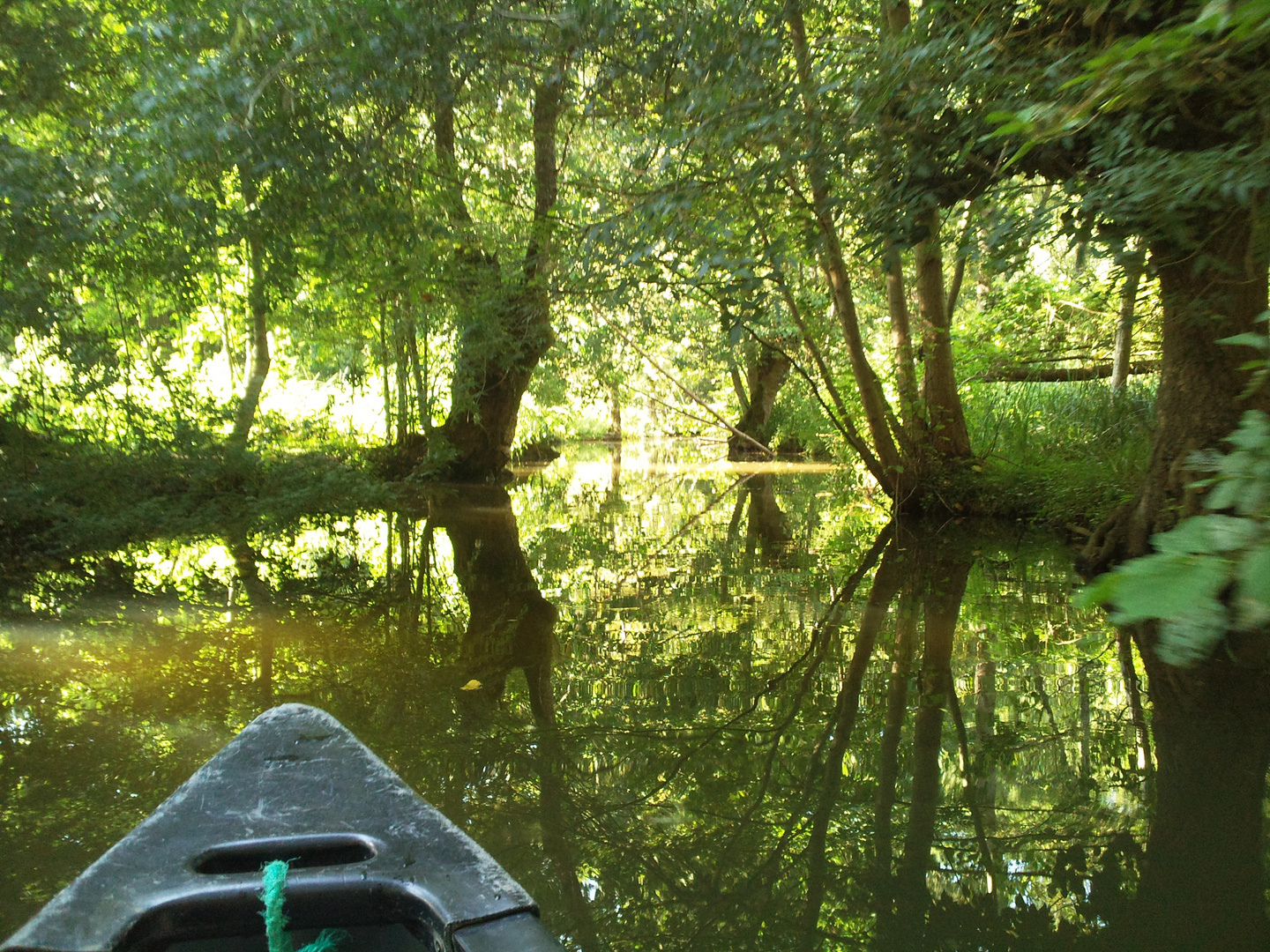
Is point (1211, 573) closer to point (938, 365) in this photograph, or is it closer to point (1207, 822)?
point (1207, 822)

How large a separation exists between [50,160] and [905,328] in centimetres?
779

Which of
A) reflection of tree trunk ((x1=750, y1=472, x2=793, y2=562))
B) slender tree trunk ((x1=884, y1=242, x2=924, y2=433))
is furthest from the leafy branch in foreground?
slender tree trunk ((x1=884, y1=242, x2=924, y2=433))

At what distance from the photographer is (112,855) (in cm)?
175

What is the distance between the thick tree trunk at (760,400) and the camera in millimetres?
23125

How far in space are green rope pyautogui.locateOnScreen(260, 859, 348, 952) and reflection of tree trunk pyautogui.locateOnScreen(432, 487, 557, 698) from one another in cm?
263

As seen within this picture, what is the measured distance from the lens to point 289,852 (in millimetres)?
1830

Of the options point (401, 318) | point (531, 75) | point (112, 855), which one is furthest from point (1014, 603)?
point (401, 318)

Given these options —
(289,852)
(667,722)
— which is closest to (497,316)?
(667,722)

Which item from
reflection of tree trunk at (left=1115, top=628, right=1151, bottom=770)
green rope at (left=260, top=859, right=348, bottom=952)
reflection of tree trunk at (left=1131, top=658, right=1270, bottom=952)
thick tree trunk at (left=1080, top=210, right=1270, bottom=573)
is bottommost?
reflection of tree trunk at (left=1131, top=658, right=1270, bottom=952)

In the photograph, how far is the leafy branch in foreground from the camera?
0.78 m

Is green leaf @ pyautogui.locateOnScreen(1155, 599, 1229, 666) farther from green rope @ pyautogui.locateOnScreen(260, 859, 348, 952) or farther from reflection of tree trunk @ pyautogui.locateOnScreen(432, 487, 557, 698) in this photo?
reflection of tree trunk @ pyautogui.locateOnScreen(432, 487, 557, 698)

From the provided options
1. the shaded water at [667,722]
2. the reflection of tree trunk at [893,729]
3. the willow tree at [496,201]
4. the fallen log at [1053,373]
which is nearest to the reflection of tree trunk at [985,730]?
the shaded water at [667,722]

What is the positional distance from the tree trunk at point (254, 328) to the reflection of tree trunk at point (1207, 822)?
6149 mm

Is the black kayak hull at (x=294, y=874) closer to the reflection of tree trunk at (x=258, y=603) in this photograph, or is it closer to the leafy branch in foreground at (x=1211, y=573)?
the leafy branch in foreground at (x=1211, y=573)
